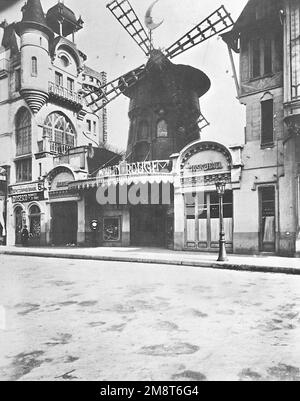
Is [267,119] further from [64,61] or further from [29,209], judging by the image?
[29,209]

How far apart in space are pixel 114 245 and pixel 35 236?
21.4 feet

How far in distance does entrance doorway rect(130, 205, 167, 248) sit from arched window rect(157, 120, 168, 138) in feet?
15.4

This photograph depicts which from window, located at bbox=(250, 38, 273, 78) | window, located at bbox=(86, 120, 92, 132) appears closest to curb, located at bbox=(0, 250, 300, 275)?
window, located at bbox=(250, 38, 273, 78)

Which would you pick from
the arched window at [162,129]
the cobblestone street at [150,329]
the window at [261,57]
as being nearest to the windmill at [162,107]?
the arched window at [162,129]

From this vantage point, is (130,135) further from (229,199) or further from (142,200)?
(229,199)

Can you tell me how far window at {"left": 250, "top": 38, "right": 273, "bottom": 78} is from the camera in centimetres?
1528

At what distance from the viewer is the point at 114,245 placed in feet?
68.2

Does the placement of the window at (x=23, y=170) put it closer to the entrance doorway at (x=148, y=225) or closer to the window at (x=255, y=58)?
the entrance doorway at (x=148, y=225)

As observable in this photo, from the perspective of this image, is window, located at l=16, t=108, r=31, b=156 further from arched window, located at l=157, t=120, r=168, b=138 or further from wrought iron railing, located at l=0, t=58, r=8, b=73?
arched window, located at l=157, t=120, r=168, b=138

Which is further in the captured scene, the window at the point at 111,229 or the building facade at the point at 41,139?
the building facade at the point at 41,139

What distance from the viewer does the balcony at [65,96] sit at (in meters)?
24.4

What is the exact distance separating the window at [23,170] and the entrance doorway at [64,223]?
11.3 feet
